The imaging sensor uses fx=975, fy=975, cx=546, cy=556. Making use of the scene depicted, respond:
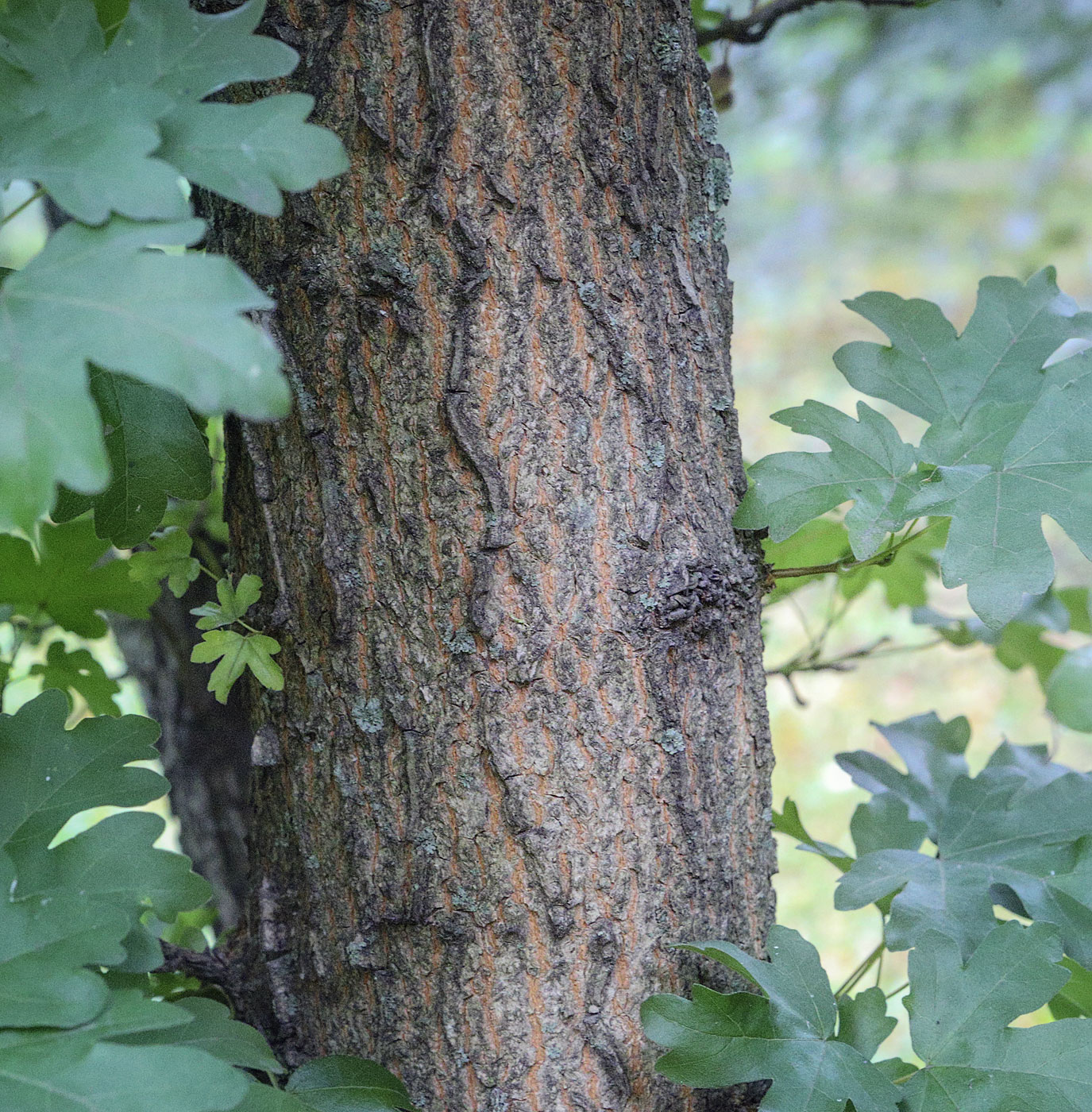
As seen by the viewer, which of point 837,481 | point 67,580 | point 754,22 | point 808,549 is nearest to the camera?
point 837,481

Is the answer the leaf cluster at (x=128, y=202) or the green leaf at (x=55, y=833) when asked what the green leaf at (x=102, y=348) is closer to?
the leaf cluster at (x=128, y=202)

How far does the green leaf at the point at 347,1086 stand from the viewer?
86cm

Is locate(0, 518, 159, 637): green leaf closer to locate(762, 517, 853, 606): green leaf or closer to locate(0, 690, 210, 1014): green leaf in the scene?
locate(0, 690, 210, 1014): green leaf

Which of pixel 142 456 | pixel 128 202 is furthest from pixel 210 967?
pixel 128 202

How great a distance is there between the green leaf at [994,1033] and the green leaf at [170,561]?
2.69 ft

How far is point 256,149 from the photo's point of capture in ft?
2.35

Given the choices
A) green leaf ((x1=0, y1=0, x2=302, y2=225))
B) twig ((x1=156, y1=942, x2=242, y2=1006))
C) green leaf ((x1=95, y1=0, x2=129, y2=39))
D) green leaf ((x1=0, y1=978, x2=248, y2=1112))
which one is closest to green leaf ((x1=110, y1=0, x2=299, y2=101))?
green leaf ((x1=0, y1=0, x2=302, y2=225))

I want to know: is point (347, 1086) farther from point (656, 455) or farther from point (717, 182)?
point (717, 182)

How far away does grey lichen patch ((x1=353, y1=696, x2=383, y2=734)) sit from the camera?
2.98ft

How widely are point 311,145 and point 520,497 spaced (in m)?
0.33

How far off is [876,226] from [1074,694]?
17.0ft

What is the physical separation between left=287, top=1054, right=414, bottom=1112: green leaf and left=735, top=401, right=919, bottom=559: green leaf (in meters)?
0.61

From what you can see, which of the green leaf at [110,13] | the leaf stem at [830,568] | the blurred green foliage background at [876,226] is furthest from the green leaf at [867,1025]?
the blurred green foliage background at [876,226]

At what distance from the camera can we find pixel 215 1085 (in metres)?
0.67
